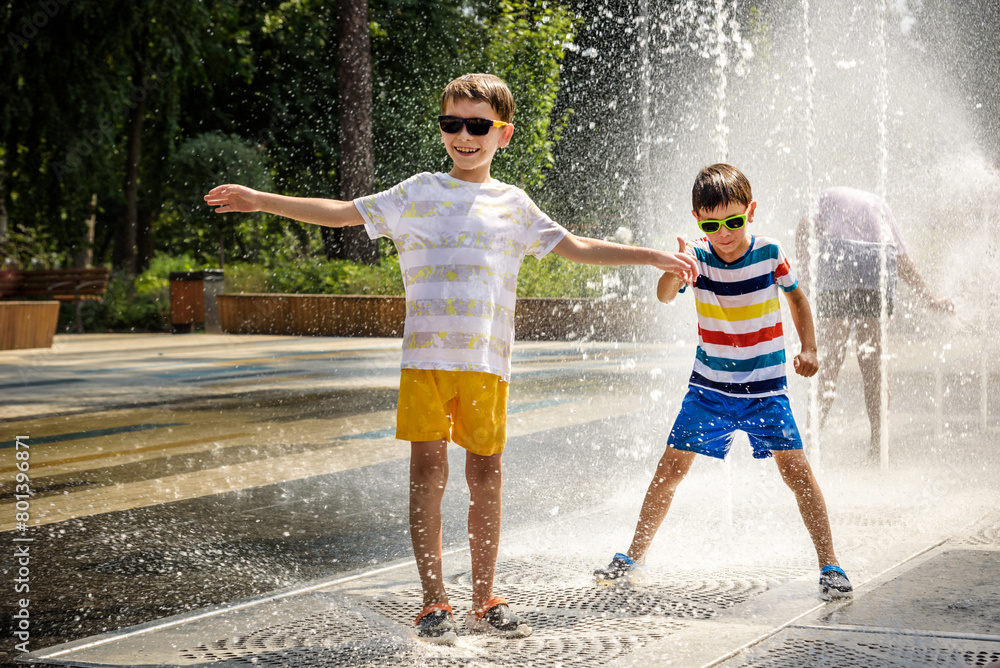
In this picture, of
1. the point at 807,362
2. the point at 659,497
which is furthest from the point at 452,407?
the point at 807,362

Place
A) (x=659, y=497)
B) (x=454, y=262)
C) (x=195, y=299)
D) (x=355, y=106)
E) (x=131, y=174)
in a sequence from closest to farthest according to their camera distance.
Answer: (x=454, y=262)
(x=659, y=497)
(x=355, y=106)
(x=195, y=299)
(x=131, y=174)

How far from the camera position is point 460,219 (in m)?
3.04

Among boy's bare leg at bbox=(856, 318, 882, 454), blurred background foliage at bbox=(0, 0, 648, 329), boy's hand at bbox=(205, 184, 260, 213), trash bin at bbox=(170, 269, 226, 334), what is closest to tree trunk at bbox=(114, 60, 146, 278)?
blurred background foliage at bbox=(0, 0, 648, 329)

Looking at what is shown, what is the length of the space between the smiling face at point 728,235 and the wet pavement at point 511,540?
103cm

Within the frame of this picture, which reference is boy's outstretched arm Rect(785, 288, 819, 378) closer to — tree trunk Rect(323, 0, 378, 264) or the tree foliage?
tree trunk Rect(323, 0, 378, 264)

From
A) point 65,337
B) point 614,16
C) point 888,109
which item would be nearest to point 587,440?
point 888,109

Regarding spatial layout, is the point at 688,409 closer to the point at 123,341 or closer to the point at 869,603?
the point at 869,603

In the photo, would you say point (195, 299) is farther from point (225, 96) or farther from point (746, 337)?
point (746, 337)

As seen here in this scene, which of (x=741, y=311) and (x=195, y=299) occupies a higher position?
(x=195, y=299)

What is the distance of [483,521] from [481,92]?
3.92ft

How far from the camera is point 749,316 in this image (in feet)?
11.2

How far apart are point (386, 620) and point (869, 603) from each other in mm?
1379

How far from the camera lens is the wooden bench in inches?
777

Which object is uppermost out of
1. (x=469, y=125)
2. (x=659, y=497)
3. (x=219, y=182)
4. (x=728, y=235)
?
(x=219, y=182)
